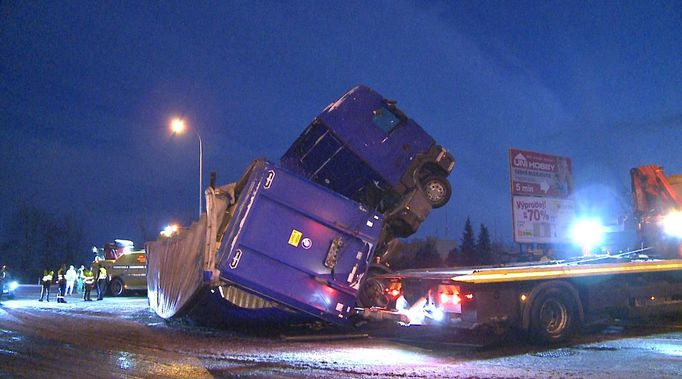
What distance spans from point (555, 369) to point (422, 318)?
7.71ft

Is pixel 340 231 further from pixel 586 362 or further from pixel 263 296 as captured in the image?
pixel 586 362

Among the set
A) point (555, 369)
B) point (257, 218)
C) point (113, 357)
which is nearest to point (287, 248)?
point (257, 218)

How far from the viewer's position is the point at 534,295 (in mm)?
9164

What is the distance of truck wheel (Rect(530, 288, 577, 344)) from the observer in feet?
30.1

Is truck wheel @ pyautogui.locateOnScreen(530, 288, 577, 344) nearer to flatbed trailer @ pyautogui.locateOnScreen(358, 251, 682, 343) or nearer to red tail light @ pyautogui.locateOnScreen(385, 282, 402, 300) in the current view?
flatbed trailer @ pyautogui.locateOnScreen(358, 251, 682, 343)

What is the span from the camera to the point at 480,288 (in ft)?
28.4

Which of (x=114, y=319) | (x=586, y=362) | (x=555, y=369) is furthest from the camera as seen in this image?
(x=114, y=319)

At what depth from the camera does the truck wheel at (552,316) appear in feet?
30.1

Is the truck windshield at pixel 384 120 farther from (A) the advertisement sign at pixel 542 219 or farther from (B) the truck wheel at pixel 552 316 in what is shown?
(A) the advertisement sign at pixel 542 219

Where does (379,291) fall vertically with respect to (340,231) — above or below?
below

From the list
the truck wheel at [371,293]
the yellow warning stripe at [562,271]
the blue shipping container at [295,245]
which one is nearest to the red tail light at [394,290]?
the truck wheel at [371,293]

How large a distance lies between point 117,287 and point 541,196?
17.5 meters

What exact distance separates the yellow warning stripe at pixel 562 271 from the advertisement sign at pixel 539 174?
26.5ft

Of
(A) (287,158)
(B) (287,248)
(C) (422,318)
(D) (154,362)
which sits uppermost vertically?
(A) (287,158)
